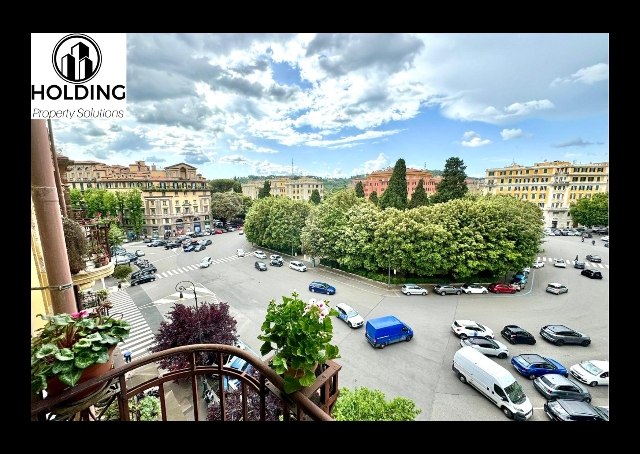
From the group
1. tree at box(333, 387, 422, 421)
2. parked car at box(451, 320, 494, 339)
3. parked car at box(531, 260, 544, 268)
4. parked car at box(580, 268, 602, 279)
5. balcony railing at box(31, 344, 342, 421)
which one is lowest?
parked car at box(451, 320, 494, 339)

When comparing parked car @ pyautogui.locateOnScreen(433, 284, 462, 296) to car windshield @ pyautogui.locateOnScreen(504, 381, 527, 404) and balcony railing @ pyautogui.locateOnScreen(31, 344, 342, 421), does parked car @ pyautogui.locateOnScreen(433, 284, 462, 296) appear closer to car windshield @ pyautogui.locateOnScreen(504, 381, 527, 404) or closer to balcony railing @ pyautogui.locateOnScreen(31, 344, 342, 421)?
car windshield @ pyautogui.locateOnScreen(504, 381, 527, 404)

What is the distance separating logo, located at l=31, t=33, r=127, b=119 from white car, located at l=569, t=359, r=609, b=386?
1045 cm

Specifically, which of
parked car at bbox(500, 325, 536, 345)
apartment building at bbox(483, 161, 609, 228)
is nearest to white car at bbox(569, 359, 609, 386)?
parked car at bbox(500, 325, 536, 345)

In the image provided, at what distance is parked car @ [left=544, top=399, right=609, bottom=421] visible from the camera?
5428 mm

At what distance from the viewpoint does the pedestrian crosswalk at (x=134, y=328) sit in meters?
8.52

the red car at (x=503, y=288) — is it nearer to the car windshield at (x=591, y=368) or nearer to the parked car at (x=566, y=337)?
the parked car at (x=566, y=337)

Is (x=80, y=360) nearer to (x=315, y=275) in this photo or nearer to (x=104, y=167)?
(x=315, y=275)

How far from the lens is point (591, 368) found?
7.10 metres

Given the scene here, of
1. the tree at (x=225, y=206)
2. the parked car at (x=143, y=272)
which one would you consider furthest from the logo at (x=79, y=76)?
the tree at (x=225, y=206)

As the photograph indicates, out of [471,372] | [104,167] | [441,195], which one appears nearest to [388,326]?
[471,372]

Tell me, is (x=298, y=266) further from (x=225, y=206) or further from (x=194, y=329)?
(x=225, y=206)
